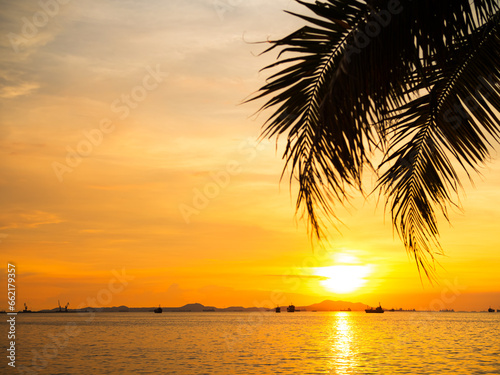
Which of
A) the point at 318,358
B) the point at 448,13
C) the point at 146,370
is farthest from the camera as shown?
the point at 318,358

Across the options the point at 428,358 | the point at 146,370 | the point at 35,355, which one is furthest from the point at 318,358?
the point at 35,355

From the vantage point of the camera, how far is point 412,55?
12.5 feet

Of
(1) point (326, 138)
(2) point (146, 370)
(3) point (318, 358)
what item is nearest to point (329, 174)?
(1) point (326, 138)

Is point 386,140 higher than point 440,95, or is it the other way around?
point 440,95

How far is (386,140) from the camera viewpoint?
455 centimetres

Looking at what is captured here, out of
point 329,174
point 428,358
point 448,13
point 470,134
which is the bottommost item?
point 428,358

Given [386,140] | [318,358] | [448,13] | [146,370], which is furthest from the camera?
[318,358]

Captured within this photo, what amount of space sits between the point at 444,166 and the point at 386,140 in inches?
23.0

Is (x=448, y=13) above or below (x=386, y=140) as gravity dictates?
above

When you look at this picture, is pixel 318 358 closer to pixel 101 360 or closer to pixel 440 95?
pixel 101 360

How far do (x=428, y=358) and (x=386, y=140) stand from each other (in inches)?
1875

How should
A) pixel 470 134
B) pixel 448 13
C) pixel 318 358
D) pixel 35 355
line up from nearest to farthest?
pixel 448 13, pixel 470 134, pixel 318 358, pixel 35 355

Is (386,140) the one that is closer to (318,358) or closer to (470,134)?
(470,134)

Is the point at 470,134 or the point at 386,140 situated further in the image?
the point at 386,140
